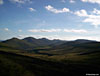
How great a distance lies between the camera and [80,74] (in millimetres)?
57031

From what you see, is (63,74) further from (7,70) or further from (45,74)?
(7,70)

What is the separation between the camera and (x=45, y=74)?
5997cm

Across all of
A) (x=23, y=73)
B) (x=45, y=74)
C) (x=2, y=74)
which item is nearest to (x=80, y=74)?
(x=45, y=74)

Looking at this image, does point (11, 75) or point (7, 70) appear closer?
point (11, 75)

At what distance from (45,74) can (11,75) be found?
18.2 m

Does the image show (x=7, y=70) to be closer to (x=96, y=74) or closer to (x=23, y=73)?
(x=23, y=73)

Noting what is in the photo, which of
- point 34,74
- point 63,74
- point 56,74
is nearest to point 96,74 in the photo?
point 63,74

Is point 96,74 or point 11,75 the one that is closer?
point 96,74

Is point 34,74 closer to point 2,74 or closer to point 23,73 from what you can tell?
point 23,73

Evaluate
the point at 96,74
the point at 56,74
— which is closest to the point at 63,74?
the point at 56,74

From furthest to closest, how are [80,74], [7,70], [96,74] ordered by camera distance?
[7,70], [80,74], [96,74]

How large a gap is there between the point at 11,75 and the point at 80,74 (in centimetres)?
3670

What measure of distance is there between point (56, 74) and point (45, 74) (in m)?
6.07

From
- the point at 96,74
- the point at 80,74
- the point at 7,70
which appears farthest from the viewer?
the point at 7,70
